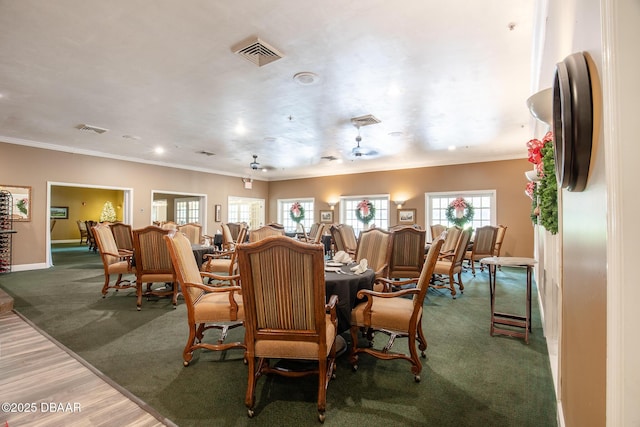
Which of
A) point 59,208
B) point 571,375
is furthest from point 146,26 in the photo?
point 59,208

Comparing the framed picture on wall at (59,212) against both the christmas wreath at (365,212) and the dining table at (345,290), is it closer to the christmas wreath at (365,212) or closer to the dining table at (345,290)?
the christmas wreath at (365,212)

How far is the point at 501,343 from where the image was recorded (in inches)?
116

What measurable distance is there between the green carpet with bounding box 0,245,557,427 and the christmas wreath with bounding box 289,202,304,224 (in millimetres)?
7842

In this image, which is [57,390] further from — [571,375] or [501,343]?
[501,343]

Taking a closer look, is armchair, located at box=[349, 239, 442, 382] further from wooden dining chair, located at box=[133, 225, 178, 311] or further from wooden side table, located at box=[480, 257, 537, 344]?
wooden dining chair, located at box=[133, 225, 178, 311]

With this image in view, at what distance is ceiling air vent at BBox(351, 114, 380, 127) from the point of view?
16.6 ft

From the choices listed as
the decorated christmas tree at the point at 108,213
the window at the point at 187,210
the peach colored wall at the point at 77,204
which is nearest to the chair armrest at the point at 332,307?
the window at the point at 187,210

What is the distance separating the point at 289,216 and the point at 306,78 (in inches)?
344

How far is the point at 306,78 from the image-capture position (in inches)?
145

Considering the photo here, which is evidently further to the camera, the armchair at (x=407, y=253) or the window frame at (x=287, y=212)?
the window frame at (x=287, y=212)

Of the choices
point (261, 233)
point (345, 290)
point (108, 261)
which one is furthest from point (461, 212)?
point (108, 261)

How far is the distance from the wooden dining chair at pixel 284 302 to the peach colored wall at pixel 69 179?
7.80 m

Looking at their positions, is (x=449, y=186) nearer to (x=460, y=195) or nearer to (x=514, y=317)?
(x=460, y=195)

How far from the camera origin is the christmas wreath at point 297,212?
11.6 m
